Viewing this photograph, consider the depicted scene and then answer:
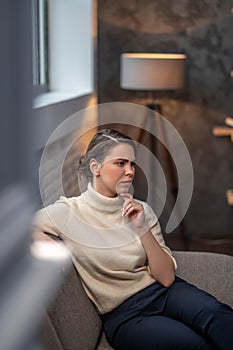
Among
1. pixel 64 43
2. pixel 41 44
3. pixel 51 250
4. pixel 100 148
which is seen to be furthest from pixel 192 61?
pixel 51 250

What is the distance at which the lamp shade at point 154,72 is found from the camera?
381 cm

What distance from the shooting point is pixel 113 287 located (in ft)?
6.02

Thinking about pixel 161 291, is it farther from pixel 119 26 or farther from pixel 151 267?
pixel 119 26

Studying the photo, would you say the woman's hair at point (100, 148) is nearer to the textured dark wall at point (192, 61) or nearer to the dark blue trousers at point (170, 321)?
the dark blue trousers at point (170, 321)

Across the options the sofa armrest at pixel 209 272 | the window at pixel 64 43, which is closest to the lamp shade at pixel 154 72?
the window at pixel 64 43

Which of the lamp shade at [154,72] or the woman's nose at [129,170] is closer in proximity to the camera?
the woman's nose at [129,170]

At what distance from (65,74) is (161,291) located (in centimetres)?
237

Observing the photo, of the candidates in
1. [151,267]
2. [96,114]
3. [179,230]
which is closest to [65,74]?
[96,114]

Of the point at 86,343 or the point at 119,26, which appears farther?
the point at 119,26

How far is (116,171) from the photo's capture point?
1.74 m

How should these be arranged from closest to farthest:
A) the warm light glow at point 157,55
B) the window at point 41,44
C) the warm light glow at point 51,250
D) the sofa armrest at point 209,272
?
the warm light glow at point 51,250, the sofa armrest at point 209,272, the window at point 41,44, the warm light glow at point 157,55

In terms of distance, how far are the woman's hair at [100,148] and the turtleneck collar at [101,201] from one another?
0.04 metres

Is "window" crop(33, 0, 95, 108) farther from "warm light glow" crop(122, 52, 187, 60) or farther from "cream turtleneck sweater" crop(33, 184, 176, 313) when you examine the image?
"cream turtleneck sweater" crop(33, 184, 176, 313)

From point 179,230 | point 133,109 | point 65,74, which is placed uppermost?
point 65,74
